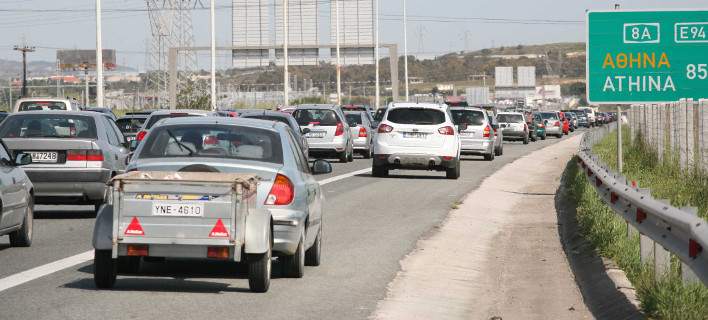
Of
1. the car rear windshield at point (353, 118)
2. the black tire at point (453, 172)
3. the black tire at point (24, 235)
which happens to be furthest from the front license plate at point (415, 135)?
the black tire at point (24, 235)

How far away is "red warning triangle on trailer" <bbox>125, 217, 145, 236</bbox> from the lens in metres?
11.1

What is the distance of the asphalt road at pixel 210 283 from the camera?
34.5ft

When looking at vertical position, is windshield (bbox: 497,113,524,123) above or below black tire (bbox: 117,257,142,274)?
above

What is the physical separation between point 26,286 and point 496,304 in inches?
154

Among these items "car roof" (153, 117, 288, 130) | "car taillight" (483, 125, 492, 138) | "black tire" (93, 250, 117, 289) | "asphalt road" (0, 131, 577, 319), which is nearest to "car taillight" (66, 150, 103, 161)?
"asphalt road" (0, 131, 577, 319)

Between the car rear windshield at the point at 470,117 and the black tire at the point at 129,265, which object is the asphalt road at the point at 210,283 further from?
the car rear windshield at the point at 470,117

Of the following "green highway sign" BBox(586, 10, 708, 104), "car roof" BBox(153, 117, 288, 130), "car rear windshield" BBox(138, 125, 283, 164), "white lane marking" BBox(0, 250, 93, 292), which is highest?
"green highway sign" BBox(586, 10, 708, 104)

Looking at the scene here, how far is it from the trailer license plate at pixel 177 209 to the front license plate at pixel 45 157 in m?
9.26

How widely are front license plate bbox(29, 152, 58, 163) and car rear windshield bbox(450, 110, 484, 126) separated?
24.9 metres

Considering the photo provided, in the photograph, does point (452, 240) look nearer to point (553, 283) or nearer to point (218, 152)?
point (553, 283)

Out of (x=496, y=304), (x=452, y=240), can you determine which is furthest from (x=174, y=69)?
(x=496, y=304)

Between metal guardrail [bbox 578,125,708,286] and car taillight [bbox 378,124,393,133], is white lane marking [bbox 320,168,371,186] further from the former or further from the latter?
metal guardrail [bbox 578,125,708,286]

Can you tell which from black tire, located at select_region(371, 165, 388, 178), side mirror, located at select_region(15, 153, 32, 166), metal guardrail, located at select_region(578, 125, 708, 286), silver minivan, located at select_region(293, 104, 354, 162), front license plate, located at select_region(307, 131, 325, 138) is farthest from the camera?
front license plate, located at select_region(307, 131, 325, 138)

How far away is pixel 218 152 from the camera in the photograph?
486 inches
